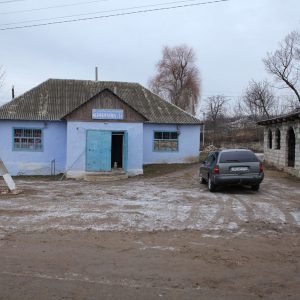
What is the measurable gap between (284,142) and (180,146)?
24.3 ft

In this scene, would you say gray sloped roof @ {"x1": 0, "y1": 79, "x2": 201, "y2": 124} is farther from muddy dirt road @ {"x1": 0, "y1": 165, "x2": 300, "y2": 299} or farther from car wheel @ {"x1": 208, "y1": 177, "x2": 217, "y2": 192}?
muddy dirt road @ {"x1": 0, "y1": 165, "x2": 300, "y2": 299}

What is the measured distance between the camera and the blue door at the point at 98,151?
76.5ft

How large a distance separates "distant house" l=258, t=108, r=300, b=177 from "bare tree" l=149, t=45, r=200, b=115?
34.3 metres

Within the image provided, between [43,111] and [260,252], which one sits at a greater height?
[43,111]

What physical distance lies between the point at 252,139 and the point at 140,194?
3838 centimetres

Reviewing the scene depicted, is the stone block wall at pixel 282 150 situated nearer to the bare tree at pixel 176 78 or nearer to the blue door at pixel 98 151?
the blue door at pixel 98 151

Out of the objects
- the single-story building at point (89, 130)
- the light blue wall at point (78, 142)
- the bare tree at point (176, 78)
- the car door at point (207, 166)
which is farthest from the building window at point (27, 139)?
the bare tree at point (176, 78)

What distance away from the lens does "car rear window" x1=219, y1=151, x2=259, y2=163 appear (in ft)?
51.5

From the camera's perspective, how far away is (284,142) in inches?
974

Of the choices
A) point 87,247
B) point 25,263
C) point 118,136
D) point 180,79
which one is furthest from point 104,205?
point 180,79

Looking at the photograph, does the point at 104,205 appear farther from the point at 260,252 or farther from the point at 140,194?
the point at 260,252

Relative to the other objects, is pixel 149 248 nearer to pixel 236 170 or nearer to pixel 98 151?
pixel 236 170

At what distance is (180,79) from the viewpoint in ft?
213

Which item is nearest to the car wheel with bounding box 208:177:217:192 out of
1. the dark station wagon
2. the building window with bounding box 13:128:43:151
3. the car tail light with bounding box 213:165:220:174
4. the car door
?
the dark station wagon
